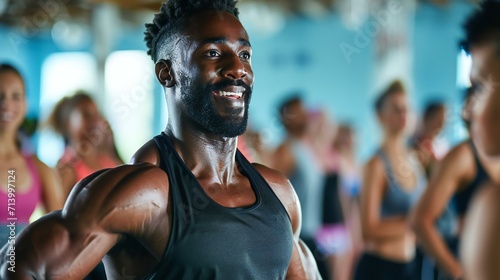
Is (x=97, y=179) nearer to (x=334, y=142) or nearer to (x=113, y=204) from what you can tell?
(x=113, y=204)

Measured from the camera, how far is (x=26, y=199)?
11.3ft

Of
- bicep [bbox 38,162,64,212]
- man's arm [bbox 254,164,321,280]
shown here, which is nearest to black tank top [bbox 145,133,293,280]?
man's arm [bbox 254,164,321,280]

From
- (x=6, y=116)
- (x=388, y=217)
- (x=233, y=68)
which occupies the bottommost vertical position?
(x=388, y=217)

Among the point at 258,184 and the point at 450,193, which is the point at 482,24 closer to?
the point at 258,184

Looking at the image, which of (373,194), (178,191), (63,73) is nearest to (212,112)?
(178,191)

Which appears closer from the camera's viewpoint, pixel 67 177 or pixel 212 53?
pixel 212 53

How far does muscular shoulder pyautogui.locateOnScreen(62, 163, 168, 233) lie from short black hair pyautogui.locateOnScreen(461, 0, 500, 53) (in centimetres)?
106

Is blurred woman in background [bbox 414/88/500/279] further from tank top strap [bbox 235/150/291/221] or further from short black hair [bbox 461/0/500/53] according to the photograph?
tank top strap [bbox 235/150/291/221]

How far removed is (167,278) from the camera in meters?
1.49

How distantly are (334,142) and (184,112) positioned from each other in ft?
15.4

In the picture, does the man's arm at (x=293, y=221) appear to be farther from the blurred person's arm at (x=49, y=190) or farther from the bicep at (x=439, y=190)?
the blurred person's arm at (x=49, y=190)

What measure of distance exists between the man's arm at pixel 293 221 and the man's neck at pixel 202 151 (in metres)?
0.15

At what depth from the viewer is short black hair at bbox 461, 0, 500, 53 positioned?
212 centimetres

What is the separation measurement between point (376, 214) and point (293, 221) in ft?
8.35
